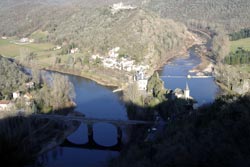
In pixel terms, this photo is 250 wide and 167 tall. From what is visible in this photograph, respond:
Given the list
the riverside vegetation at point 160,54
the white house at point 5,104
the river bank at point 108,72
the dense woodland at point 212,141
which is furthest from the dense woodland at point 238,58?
the dense woodland at point 212,141

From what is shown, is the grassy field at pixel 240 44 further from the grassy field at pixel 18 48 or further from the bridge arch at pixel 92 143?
the bridge arch at pixel 92 143

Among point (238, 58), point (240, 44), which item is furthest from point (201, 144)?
point (240, 44)

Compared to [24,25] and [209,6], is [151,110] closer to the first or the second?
[24,25]

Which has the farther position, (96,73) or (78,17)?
(78,17)

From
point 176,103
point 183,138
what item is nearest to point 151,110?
point 176,103

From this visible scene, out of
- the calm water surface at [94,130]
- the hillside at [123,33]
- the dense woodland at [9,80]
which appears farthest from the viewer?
the hillside at [123,33]

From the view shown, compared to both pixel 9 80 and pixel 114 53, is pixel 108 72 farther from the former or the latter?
pixel 9 80
